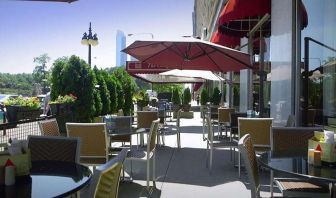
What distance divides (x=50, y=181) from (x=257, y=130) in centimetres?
423

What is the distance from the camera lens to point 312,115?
6723mm

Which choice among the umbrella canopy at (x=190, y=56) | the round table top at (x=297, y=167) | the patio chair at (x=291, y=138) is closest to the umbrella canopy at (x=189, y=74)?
the umbrella canopy at (x=190, y=56)

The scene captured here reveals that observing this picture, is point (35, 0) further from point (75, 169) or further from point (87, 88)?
point (87, 88)

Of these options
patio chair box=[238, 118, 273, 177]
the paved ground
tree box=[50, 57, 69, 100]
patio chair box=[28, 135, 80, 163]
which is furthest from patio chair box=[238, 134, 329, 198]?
tree box=[50, 57, 69, 100]

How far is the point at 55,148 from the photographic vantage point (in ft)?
12.1

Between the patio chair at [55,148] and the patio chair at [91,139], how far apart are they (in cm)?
127

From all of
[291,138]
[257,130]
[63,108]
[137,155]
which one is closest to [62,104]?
[63,108]

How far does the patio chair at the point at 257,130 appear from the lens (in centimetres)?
613

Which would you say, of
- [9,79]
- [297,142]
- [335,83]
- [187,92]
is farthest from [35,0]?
[9,79]

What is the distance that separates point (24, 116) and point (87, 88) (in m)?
1.89

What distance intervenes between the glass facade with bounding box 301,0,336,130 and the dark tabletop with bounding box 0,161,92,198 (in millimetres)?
4430

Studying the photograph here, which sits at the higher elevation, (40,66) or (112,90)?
(40,66)

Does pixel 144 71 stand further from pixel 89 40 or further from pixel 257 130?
pixel 257 130

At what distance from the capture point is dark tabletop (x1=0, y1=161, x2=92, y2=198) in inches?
90.5
